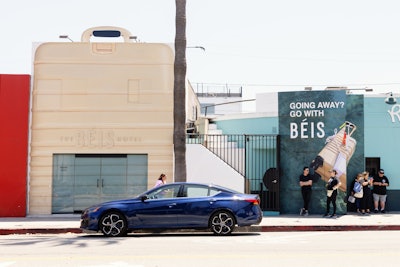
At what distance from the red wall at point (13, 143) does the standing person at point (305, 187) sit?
9.73 m

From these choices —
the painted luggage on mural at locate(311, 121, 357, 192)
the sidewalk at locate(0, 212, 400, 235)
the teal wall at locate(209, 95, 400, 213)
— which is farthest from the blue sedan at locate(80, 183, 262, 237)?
the teal wall at locate(209, 95, 400, 213)

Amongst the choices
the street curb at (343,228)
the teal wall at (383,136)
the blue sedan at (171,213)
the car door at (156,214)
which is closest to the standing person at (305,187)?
the teal wall at (383,136)

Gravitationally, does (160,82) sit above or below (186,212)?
above

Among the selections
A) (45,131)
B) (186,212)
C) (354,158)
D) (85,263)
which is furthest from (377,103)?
(85,263)

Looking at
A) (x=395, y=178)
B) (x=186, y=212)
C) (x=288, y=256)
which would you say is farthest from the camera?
(x=395, y=178)

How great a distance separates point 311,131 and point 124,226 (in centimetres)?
923

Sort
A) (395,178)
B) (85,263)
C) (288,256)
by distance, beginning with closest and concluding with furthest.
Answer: (85,263), (288,256), (395,178)

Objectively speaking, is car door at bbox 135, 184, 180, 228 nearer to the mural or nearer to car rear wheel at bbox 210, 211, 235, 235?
car rear wheel at bbox 210, 211, 235, 235

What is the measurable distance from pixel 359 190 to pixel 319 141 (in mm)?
2231

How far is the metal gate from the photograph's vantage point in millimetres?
21906

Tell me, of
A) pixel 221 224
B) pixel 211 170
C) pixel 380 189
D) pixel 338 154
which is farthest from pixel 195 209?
pixel 380 189

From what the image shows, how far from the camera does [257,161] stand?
2405 centimetres

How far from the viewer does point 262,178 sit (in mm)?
23078

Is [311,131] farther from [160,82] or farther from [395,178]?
[160,82]
